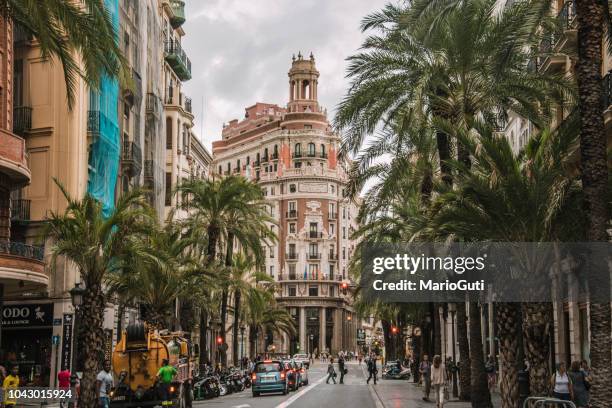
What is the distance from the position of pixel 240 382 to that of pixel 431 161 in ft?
65.8

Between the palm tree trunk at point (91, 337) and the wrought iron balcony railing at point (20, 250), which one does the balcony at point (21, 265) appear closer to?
the wrought iron balcony railing at point (20, 250)

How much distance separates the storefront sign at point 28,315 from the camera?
4147 cm

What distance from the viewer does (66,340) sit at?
41250 mm

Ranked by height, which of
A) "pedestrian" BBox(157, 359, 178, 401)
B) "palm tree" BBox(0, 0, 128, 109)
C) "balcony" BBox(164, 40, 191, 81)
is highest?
"balcony" BBox(164, 40, 191, 81)

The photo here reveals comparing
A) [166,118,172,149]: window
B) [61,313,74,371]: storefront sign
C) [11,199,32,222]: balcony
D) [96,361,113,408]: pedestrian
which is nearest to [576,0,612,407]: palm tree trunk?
[96,361,113,408]: pedestrian

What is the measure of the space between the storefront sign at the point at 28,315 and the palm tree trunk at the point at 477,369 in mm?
20363

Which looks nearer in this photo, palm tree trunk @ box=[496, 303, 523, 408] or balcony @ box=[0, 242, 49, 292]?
palm tree trunk @ box=[496, 303, 523, 408]

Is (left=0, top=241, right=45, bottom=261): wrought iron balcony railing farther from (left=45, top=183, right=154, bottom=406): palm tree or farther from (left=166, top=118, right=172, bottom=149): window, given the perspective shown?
(left=166, top=118, right=172, bottom=149): window

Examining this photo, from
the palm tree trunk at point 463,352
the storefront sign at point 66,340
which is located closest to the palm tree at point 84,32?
the palm tree trunk at point 463,352

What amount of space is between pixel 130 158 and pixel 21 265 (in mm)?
20510

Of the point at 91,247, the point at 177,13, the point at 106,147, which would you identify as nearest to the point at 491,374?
the point at 106,147

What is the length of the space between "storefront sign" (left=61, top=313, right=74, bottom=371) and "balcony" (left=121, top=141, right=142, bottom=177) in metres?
12.7

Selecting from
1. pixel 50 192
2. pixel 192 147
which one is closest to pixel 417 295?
pixel 50 192

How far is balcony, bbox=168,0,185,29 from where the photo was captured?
2685 inches
